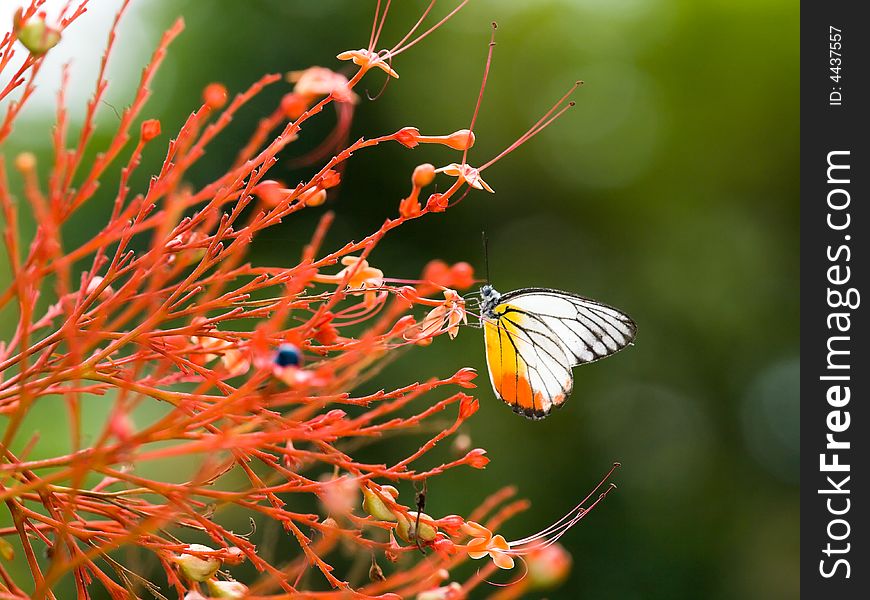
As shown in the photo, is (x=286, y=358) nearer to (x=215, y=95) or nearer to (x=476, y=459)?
(x=215, y=95)

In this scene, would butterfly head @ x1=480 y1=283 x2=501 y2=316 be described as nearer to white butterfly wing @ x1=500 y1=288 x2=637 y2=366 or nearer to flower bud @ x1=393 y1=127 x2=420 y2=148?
white butterfly wing @ x1=500 y1=288 x2=637 y2=366

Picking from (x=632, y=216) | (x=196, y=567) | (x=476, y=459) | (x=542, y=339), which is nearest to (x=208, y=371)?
(x=196, y=567)

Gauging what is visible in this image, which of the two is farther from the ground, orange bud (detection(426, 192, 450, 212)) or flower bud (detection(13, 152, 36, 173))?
orange bud (detection(426, 192, 450, 212))

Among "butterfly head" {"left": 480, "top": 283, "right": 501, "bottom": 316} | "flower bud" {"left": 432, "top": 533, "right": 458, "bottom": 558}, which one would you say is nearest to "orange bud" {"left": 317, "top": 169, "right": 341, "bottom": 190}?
"flower bud" {"left": 432, "top": 533, "right": 458, "bottom": 558}

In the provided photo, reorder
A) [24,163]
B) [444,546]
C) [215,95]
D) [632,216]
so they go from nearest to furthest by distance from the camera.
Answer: [24,163] → [215,95] → [444,546] → [632,216]

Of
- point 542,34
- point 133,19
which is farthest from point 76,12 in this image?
point 542,34

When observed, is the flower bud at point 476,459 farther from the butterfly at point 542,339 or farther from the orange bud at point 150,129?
the butterfly at point 542,339

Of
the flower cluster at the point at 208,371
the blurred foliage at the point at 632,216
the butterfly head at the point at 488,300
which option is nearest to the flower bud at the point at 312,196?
the flower cluster at the point at 208,371
